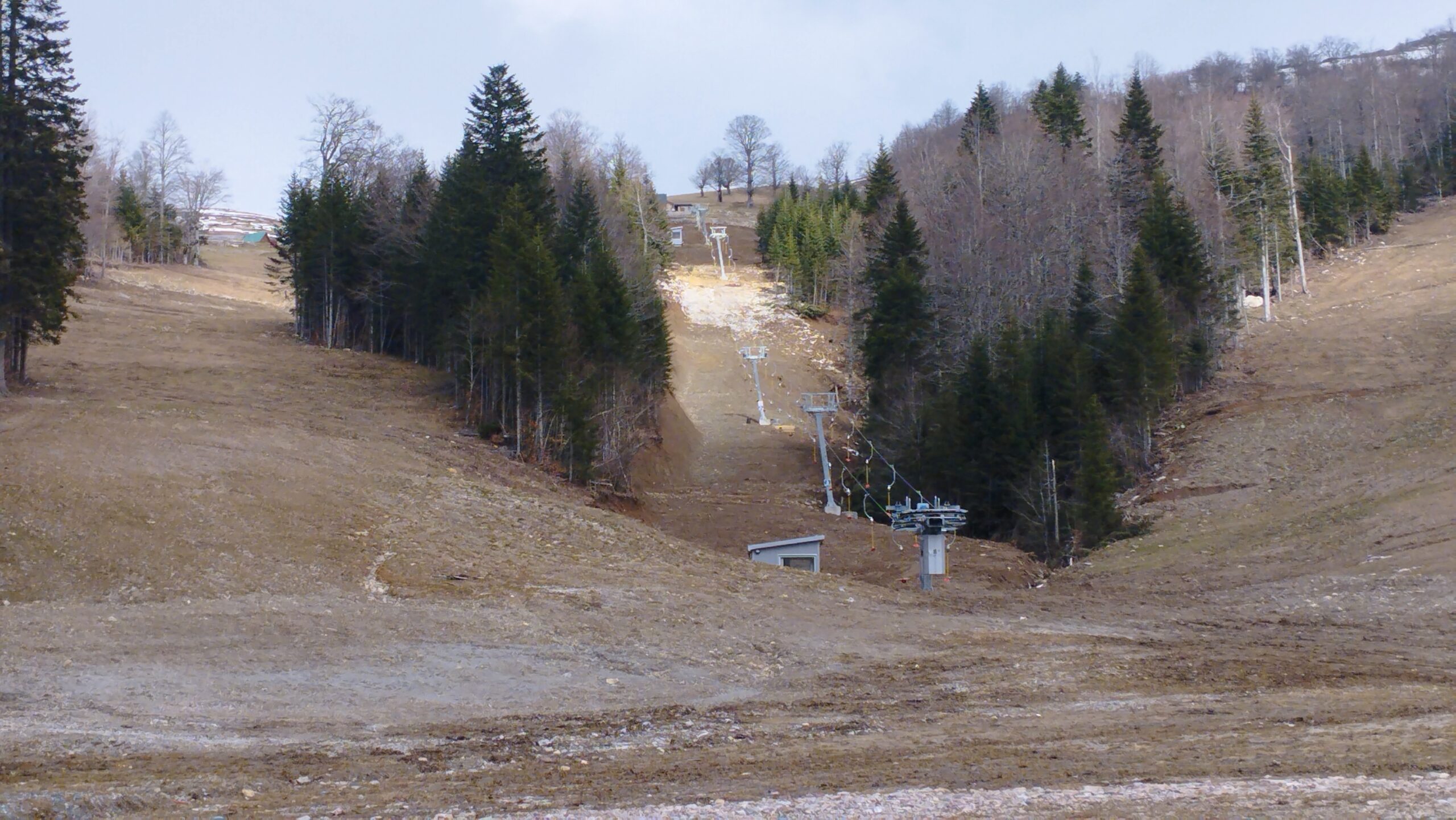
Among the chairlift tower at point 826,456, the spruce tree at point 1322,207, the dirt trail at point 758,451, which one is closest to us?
the dirt trail at point 758,451

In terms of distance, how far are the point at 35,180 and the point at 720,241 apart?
96.6 meters

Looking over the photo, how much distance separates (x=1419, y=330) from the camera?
51562 millimetres

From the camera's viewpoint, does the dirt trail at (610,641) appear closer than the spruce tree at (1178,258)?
Yes

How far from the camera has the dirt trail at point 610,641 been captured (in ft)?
31.3

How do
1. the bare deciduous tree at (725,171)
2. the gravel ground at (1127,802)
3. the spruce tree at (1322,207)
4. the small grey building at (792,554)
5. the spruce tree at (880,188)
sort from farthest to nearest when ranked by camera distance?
the bare deciduous tree at (725,171) → the spruce tree at (1322,207) → the spruce tree at (880,188) → the small grey building at (792,554) → the gravel ground at (1127,802)

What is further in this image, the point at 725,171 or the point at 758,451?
the point at 725,171

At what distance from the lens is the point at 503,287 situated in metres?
36.3

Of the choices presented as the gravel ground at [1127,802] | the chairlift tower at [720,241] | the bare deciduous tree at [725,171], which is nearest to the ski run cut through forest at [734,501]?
the gravel ground at [1127,802]

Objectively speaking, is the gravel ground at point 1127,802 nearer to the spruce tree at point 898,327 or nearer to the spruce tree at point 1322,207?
the spruce tree at point 898,327

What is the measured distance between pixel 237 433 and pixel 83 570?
33.4ft

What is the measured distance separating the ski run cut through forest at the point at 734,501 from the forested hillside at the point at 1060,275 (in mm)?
311

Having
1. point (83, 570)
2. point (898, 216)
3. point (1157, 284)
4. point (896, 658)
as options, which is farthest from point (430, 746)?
point (898, 216)

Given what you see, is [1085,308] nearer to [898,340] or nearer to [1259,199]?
[898,340]

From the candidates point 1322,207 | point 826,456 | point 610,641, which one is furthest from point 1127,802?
point 1322,207
